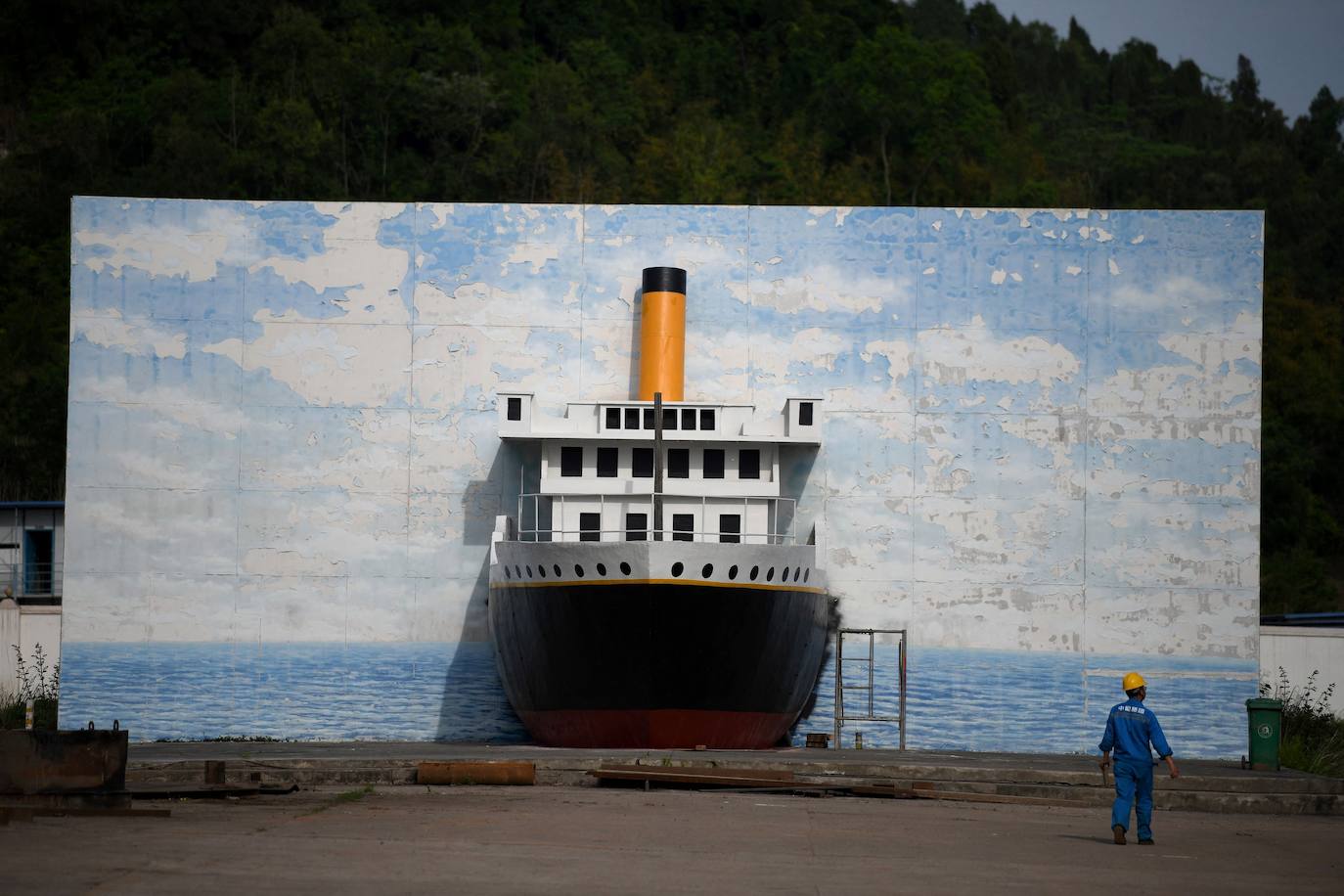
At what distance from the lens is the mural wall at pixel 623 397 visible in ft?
95.3

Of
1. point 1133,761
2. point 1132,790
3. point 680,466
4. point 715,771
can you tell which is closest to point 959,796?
point 715,771

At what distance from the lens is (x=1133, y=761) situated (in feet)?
47.5

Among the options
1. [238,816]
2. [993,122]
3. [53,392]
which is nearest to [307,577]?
[238,816]

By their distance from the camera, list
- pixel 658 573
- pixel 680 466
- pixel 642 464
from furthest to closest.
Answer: pixel 680 466 < pixel 642 464 < pixel 658 573

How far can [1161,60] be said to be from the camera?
173625mm

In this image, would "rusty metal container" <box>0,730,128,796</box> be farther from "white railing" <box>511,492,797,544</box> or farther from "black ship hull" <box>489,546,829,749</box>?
"white railing" <box>511,492,797,544</box>

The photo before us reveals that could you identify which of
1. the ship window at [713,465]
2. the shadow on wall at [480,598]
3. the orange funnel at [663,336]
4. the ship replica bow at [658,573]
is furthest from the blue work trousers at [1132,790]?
the shadow on wall at [480,598]

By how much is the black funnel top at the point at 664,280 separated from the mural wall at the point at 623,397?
0.70 m

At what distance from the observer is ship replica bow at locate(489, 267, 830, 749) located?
25375 millimetres

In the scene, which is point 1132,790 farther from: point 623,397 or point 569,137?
point 569,137

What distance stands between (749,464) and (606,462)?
8.19ft

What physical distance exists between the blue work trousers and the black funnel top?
1592 cm

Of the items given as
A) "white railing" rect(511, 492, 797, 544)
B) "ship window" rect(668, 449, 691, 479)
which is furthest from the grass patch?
"ship window" rect(668, 449, 691, 479)

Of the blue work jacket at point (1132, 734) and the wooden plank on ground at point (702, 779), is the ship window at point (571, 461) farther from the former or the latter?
the blue work jacket at point (1132, 734)
